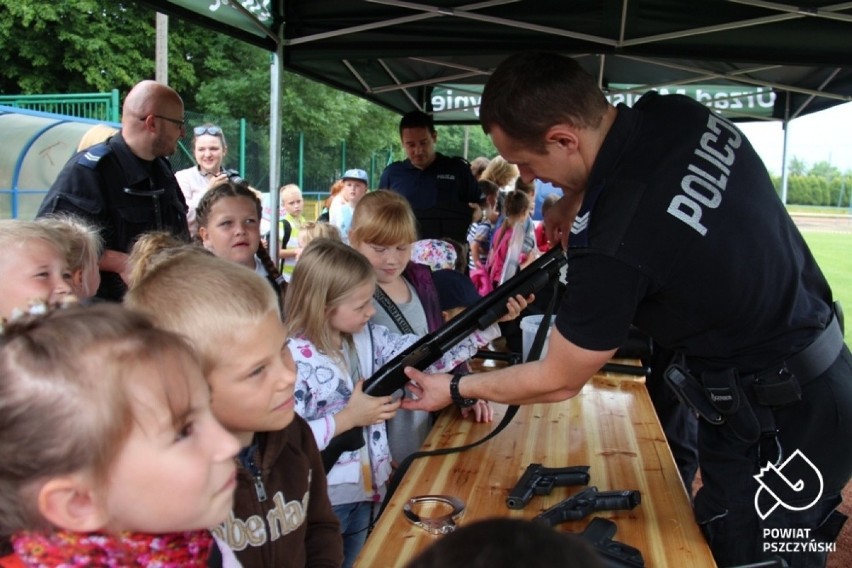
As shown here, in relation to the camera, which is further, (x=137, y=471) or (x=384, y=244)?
(x=384, y=244)

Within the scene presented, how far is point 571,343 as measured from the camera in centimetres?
170

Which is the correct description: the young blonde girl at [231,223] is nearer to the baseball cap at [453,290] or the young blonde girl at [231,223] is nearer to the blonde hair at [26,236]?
the baseball cap at [453,290]

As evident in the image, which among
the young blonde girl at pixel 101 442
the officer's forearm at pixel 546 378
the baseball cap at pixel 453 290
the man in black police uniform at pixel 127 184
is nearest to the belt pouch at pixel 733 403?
the officer's forearm at pixel 546 378

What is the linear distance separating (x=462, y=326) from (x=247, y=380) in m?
0.86

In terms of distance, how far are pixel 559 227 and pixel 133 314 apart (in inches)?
76.2

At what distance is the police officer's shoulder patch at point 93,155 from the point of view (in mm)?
2930

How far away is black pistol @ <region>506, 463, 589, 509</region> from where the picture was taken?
1650mm

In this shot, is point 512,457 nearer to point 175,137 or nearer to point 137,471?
point 137,471

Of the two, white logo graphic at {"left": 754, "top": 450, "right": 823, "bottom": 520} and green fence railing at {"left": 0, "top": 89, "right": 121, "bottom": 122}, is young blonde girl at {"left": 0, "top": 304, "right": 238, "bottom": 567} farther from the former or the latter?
green fence railing at {"left": 0, "top": 89, "right": 121, "bottom": 122}

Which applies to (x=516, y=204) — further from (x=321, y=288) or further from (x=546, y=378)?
(x=546, y=378)

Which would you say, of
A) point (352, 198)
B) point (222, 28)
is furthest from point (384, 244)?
point (352, 198)

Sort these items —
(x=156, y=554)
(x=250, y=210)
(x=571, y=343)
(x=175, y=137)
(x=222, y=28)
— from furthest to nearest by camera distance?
(x=222, y=28) → (x=175, y=137) → (x=250, y=210) → (x=571, y=343) → (x=156, y=554)

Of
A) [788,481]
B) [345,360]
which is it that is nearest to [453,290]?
[345,360]

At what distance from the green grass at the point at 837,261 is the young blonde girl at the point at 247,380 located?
27.4ft
